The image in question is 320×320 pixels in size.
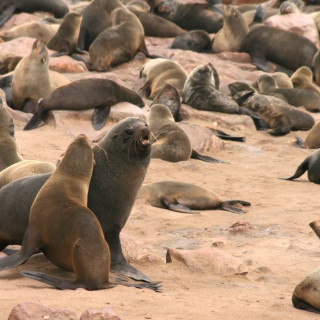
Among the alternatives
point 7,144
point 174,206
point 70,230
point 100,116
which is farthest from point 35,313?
point 100,116

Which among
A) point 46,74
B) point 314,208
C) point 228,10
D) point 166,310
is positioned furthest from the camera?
point 228,10

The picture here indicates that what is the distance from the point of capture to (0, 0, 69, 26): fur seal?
57.9ft

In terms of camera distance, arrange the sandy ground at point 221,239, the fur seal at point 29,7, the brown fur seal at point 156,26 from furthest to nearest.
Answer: the brown fur seal at point 156,26 < the fur seal at point 29,7 < the sandy ground at point 221,239

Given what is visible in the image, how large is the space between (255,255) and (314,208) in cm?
207

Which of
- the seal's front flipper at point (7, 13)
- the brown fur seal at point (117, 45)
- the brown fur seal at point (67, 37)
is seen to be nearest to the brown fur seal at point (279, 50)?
the brown fur seal at point (117, 45)

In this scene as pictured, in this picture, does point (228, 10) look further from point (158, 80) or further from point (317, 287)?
point (317, 287)

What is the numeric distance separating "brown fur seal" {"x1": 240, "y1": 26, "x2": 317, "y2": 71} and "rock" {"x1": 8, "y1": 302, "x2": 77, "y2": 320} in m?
14.2

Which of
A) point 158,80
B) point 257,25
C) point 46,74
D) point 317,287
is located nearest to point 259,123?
point 158,80

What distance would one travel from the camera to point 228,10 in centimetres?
1764

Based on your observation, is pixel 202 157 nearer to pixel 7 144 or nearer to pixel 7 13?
pixel 7 144

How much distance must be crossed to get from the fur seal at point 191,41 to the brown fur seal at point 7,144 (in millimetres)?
9293

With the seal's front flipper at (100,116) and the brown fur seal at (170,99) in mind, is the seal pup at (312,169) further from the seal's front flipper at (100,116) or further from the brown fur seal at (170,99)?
the brown fur seal at (170,99)

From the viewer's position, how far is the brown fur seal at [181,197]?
7.75m

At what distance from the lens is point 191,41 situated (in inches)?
686
